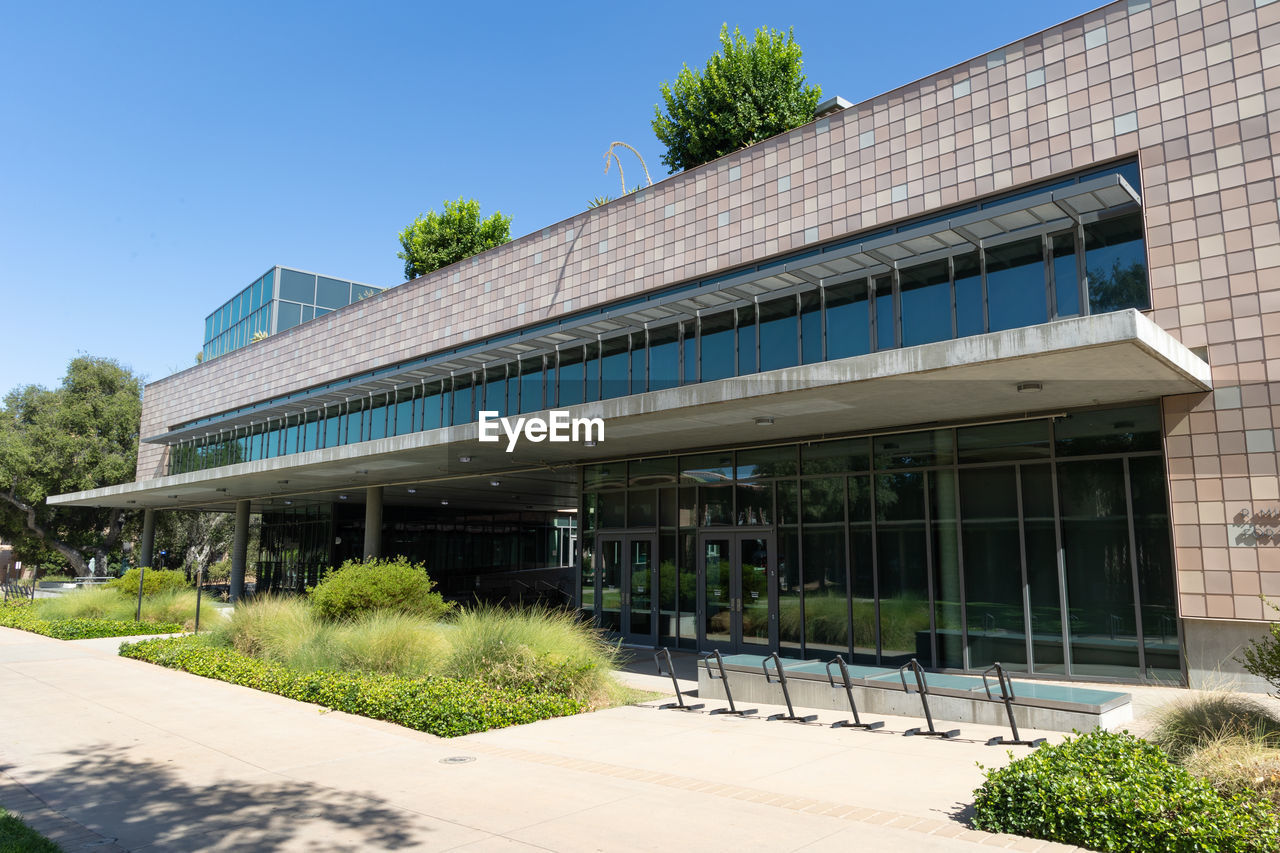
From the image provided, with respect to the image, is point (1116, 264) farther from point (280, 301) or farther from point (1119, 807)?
point (280, 301)

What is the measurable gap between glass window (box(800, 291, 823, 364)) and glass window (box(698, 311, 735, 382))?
183cm

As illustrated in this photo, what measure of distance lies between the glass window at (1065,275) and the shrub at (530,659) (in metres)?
9.56

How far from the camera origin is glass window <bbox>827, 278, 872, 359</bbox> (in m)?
16.5

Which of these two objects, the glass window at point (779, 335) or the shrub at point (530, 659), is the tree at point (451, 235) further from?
the shrub at point (530, 659)

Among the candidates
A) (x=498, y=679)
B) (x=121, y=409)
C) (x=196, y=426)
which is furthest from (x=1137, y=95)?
(x=121, y=409)

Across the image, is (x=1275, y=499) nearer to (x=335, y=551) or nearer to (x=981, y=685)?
(x=981, y=685)

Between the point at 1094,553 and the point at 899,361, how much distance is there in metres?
5.09

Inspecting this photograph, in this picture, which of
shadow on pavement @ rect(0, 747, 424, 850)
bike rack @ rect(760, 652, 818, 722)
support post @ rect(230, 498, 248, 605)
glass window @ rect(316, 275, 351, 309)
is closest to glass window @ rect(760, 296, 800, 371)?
bike rack @ rect(760, 652, 818, 722)

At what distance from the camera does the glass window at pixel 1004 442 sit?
14047 mm

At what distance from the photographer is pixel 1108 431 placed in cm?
1343

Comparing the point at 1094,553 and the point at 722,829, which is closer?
the point at 722,829

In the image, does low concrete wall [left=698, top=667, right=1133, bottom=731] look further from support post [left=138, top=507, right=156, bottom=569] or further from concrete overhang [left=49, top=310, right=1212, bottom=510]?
support post [left=138, top=507, right=156, bottom=569]

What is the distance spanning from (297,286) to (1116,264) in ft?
165

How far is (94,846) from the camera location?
6.10 meters
